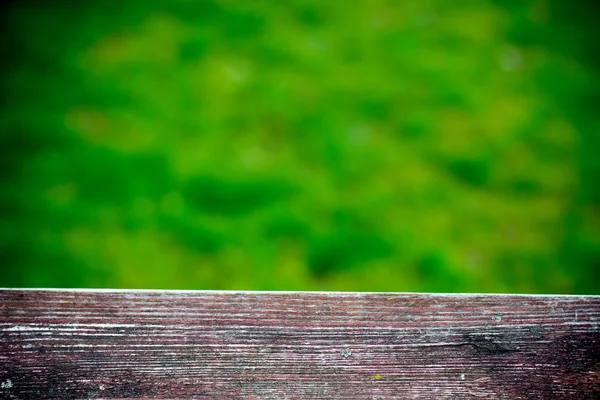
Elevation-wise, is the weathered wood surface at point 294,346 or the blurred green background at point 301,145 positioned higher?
the weathered wood surface at point 294,346

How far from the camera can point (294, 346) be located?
0.82 metres

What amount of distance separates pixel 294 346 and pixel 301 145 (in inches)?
92.3

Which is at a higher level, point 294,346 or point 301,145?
point 294,346

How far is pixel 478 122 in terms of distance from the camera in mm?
3285

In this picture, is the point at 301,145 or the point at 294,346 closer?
the point at 294,346

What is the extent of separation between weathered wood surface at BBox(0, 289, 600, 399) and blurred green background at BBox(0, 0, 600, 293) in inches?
61.6

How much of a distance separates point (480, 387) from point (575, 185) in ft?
8.56

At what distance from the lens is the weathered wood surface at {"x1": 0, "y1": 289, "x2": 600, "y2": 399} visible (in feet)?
2.62

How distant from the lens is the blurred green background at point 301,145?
98.5 inches

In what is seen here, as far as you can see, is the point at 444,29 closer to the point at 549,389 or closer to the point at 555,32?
the point at 555,32

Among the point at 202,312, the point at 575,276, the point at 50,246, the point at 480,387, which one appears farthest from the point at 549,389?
the point at 50,246

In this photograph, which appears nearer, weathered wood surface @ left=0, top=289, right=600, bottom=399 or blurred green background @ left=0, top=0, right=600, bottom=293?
weathered wood surface @ left=0, top=289, right=600, bottom=399

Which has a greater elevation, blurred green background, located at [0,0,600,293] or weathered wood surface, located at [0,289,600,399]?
weathered wood surface, located at [0,289,600,399]

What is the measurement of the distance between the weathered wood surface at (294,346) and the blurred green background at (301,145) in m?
1.57
